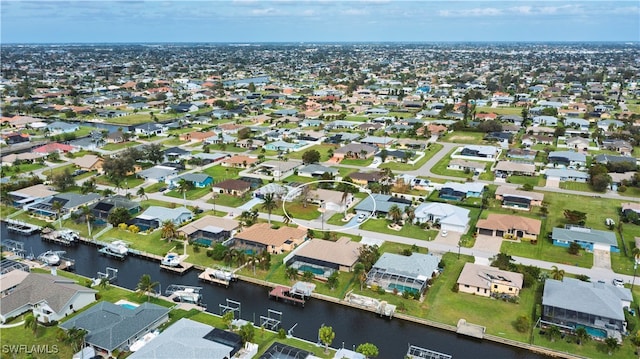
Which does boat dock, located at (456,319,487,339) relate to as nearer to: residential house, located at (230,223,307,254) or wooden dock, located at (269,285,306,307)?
wooden dock, located at (269,285,306,307)

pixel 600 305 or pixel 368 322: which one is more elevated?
pixel 600 305

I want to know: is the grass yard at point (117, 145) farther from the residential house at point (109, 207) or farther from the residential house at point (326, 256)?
the residential house at point (326, 256)

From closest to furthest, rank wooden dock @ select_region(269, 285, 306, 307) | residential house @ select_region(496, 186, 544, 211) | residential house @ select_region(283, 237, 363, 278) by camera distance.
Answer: wooden dock @ select_region(269, 285, 306, 307) → residential house @ select_region(283, 237, 363, 278) → residential house @ select_region(496, 186, 544, 211)

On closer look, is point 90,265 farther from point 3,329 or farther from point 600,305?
point 600,305

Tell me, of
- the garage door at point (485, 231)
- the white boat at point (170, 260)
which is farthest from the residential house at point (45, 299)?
the garage door at point (485, 231)

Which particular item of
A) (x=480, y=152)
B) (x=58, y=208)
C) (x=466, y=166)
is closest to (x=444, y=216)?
(x=466, y=166)

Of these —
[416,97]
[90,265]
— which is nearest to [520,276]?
[90,265]

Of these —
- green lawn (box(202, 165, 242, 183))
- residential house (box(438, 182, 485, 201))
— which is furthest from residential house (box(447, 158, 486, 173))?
green lawn (box(202, 165, 242, 183))
